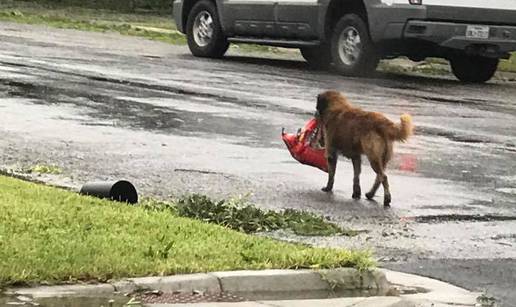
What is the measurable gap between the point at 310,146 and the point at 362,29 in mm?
8502

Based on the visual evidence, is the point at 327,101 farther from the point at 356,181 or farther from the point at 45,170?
the point at 45,170

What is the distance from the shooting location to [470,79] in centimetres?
1844

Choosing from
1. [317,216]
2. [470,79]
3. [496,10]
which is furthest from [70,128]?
[470,79]

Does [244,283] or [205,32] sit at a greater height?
[205,32]

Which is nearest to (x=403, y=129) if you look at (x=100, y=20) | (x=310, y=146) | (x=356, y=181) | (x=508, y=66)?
(x=356, y=181)

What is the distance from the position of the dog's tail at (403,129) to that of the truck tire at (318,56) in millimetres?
10229

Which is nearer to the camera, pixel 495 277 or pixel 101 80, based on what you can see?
pixel 495 277

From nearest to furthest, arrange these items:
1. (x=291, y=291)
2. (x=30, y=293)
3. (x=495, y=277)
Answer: (x=30, y=293) < (x=291, y=291) < (x=495, y=277)

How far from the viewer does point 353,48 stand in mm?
17203

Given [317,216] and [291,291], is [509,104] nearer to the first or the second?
[317,216]

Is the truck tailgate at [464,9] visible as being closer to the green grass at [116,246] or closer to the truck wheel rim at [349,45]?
the truck wheel rim at [349,45]

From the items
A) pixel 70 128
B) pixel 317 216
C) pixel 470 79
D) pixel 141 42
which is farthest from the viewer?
pixel 141 42

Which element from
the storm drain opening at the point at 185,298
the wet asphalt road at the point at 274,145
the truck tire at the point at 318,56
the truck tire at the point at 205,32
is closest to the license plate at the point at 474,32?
the wet asphalt road at the point at 274,145

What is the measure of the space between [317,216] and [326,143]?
→ 1047 mm
